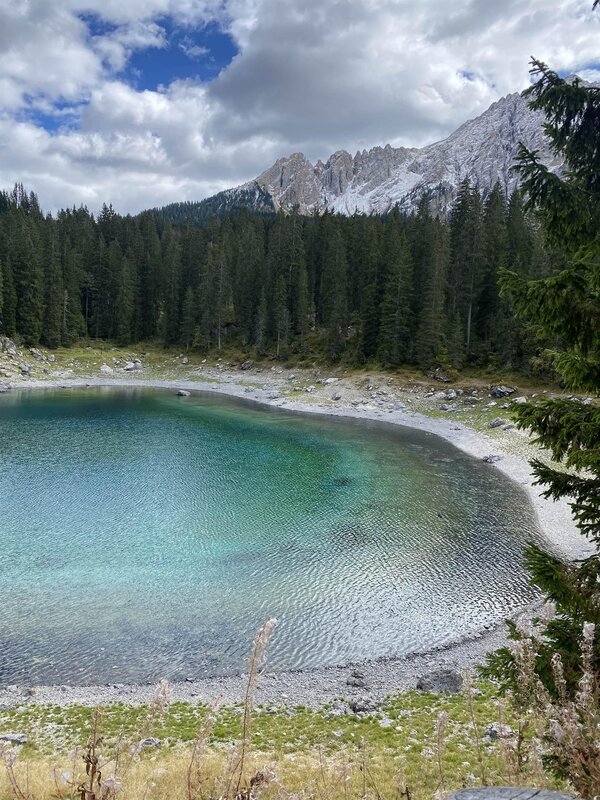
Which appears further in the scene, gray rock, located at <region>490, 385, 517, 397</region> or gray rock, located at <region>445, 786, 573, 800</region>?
gray rock, located at <region>490, 385, 517, 397</region>

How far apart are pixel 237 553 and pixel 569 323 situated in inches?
641

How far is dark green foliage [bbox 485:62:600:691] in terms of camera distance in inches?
265

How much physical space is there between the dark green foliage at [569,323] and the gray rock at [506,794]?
326 cm

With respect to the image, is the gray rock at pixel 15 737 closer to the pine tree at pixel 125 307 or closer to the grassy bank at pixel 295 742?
the grassy bank at pixel 295 742

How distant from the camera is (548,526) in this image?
23312mm

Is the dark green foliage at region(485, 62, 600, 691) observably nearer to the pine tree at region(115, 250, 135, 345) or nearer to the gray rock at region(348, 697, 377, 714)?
the gray rock at region(348, 697, 377, 714)

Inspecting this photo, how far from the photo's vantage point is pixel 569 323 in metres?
7.24

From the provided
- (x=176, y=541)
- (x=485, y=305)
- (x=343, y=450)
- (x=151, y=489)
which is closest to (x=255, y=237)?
(x=485, y=305)

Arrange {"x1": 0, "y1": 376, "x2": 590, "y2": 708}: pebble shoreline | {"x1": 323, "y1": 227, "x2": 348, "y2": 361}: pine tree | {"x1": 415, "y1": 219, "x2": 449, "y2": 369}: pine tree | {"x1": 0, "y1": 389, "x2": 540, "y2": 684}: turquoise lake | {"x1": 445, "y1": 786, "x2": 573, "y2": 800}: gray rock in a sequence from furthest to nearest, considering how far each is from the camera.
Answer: {"x1": 323, "y1": 227, "x2": 348, "y2": 361}: pine tree, {"x1": 415, "y1": 219, "x2": 449, "y2": 369}: pine tree, {"x1": 0, "y1": 389, "x2": 540, "y2": 684}: turquoise lake, {"x1": 0, "y1": 376, "x2": 590, "y2": 708}: pebble shoreline, {"x1": 445, "y1": 786, "x2": 573, "y2": 800}: gray rock

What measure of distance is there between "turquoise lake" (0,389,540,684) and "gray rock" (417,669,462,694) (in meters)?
1.88

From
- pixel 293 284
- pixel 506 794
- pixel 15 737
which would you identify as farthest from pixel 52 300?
pixel 506 794

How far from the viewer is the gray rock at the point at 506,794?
328 cm

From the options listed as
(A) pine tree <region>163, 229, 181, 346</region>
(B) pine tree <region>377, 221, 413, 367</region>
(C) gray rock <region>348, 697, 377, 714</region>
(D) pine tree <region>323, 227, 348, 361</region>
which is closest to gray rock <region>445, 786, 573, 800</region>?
(C) gray rock <region>348, 697, 377, 714</region>

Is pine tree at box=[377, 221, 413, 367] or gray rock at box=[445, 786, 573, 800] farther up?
pine tree at box=[377, 221, 413, 367]
